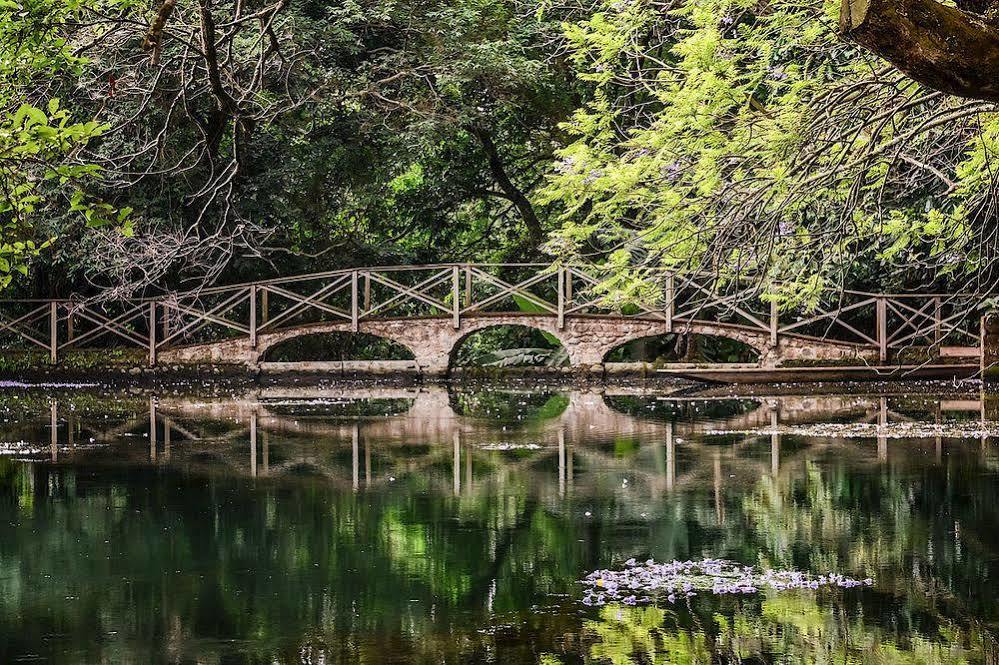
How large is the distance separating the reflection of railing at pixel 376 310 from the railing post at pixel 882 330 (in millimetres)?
17

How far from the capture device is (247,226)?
25.4m

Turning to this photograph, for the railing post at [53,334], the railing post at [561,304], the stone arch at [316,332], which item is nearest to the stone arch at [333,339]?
the stone arch at [316,332]

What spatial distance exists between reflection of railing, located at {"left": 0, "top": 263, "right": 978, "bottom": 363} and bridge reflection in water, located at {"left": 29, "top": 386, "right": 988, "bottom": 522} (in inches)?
172

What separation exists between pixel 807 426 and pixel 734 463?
3.47m

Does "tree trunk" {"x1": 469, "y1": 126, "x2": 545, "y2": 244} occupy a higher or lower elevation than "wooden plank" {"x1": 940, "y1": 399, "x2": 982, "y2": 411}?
higher

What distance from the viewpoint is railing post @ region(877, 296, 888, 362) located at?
23125mm

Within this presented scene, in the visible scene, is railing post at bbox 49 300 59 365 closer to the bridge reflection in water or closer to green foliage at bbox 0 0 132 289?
the bridge reflection in water

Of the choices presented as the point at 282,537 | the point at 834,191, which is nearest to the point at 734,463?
the point at 834,191

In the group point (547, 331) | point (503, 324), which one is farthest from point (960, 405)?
point (503, 324)

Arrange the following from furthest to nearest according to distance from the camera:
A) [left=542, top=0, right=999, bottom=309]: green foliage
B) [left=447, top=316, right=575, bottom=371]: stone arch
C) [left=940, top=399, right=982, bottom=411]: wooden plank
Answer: [left=447, top=316, right=575, bottom=371]: stone arch → [left=940, top=399, right=982, bottom=411]: wooden plank → [left=542, top=0, right=999, bottom=309]: green foliage

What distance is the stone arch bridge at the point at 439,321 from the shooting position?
23688 millimetres

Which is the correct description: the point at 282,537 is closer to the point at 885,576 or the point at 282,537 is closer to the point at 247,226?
the point at 885,576

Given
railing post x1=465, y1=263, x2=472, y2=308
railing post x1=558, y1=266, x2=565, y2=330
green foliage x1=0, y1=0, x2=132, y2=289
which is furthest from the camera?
railing post x1=465, y1=263, x2=472, y2=308

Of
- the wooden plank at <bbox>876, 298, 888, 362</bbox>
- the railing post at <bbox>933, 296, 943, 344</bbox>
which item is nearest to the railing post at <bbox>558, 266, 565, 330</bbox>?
the wooden plank at <bbox>876, 298, 888, 362</bbox>
